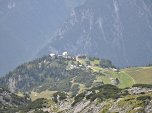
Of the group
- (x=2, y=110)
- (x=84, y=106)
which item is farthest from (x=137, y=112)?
(x=2, y=110)

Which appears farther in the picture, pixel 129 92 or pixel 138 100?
pixel 129 92

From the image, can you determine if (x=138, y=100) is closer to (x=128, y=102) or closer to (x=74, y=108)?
(x=128, y=102)

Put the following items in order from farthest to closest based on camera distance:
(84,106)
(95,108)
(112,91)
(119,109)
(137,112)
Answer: (112,91) → (84,106) → (95,108) → (119,109) → (137,112)

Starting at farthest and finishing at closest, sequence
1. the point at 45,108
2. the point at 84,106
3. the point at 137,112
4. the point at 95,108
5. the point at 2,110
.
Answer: the point at 2,110 < the point at 45,108 < the point at 84,106 < the point at 95,108 < the point at 137,112

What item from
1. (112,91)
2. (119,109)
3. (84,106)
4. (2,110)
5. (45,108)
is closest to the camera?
(119,109)

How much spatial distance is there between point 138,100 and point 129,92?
22.5 m

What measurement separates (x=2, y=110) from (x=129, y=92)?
75488mm

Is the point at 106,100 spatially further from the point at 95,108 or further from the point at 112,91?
the point at 112,91

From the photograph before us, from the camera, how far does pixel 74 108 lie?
138750 millimetres

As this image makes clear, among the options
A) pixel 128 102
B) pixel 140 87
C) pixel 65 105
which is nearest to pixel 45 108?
pixel 65 105

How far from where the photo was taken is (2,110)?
199 m

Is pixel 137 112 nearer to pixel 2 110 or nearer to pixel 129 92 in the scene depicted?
pixel 129 92

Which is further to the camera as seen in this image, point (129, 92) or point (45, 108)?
point (45, 108)

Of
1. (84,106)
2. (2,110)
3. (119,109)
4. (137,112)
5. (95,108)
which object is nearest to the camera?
(137,112)
